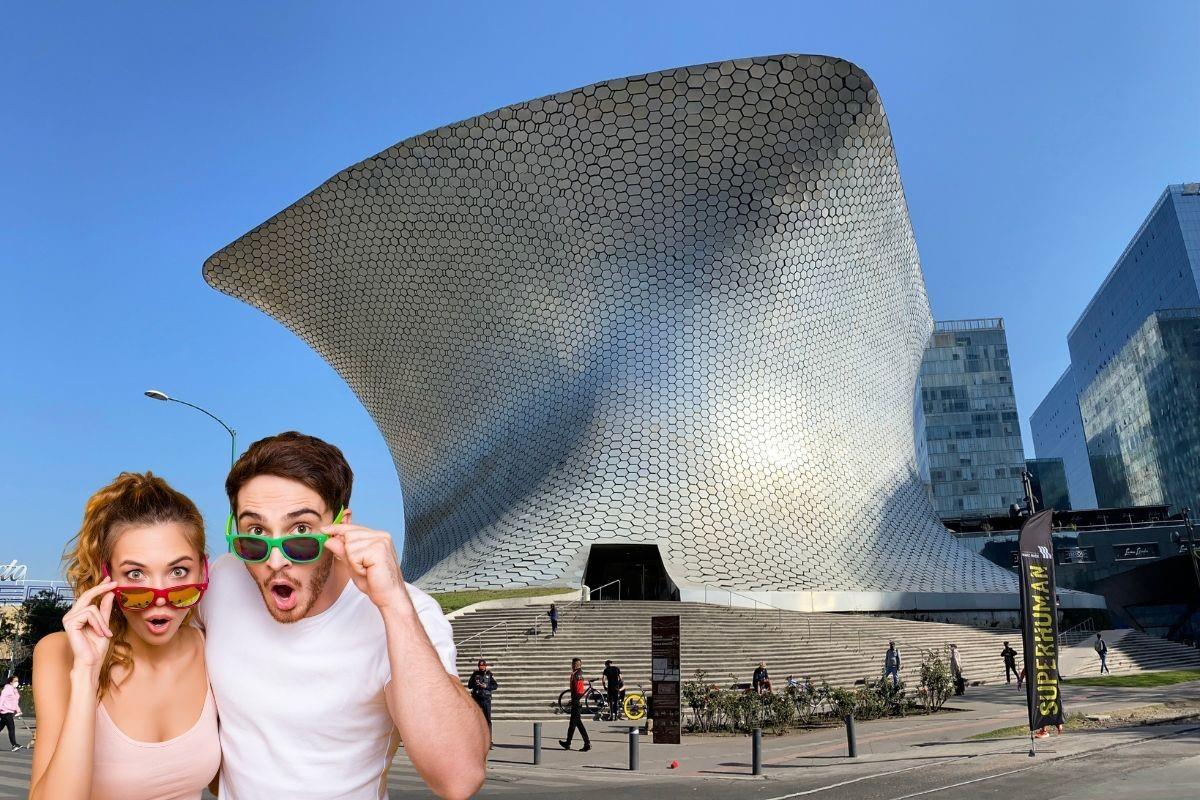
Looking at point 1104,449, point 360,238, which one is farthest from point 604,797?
point 1104,449

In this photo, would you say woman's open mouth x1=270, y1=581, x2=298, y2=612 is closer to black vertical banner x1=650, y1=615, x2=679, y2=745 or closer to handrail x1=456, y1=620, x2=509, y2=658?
black vertical banner x1=650, y1=615, x2=679, y2=745

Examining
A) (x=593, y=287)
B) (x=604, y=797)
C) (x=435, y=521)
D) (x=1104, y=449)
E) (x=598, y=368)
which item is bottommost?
(x=604, y=797)

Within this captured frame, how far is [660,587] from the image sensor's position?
30.9 meters

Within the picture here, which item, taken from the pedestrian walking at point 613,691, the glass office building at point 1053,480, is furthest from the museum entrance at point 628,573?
the glass office building at point 1053,480

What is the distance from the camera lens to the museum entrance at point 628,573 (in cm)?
2950

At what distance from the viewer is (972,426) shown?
2813 inches

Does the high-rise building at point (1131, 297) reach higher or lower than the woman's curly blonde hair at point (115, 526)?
higher

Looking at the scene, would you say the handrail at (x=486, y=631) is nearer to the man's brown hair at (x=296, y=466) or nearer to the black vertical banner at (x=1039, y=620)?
the black vertical banner at (x=1039, y=620)

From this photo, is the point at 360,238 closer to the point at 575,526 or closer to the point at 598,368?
the point at 598,368

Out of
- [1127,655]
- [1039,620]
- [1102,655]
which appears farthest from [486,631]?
[1127,655]

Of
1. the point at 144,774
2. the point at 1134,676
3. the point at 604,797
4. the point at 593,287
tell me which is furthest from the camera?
the point at 593,287

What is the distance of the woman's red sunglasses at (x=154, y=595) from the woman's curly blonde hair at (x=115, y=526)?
0.04 m

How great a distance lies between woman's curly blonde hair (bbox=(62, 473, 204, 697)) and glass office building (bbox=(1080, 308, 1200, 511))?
240 ft

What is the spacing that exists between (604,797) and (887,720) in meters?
7.88
